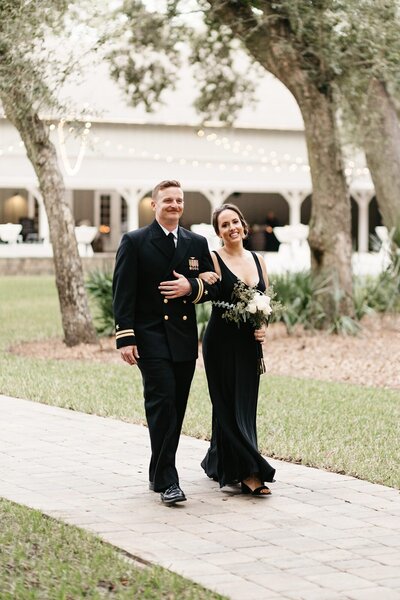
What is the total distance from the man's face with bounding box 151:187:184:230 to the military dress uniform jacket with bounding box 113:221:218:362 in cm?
8

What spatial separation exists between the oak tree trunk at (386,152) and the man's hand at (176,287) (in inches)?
522

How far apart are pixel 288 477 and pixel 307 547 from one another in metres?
1.86

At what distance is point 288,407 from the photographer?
36.9 ft

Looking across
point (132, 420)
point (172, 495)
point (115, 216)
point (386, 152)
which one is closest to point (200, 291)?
point (172, 495)

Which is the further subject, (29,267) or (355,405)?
(29,267)

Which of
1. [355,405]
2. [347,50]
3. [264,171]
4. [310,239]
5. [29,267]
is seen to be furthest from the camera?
[264,171]

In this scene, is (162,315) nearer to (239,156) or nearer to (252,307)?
(252,307)

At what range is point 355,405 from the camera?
450 inches

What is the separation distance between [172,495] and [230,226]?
1.65 metres

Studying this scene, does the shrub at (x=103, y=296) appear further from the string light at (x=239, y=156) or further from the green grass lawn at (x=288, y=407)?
the string light at (x=239, y=156)

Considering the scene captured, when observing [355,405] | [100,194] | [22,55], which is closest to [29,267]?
[100,194]

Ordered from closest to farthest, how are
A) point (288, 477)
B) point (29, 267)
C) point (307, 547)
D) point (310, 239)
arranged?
point (307, 547) < point (288, 477) < point (310, 239) < point (29, 267)

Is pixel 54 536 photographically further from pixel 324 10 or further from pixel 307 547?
pixel 324 10

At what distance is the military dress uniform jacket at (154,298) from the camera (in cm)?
720
